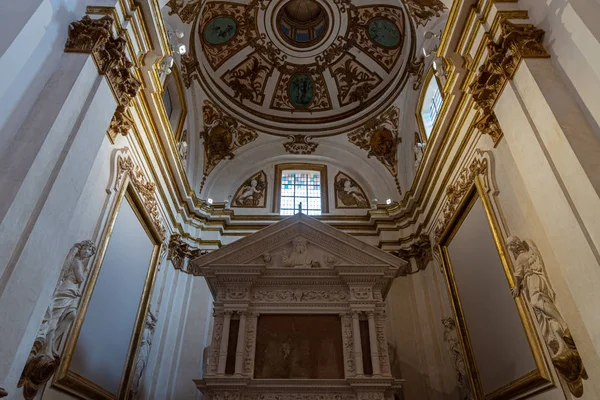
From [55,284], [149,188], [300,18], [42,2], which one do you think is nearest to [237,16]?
[300,18]

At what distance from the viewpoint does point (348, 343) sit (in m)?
6.79

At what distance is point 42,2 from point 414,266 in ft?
31.6

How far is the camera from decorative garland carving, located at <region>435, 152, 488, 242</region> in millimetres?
7426

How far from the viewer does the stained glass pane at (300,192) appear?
13.1 meters

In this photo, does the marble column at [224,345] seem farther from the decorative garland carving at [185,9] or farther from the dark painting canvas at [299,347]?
the decorative garland carving at [185,9]

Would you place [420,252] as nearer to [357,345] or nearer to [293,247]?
[293,247]

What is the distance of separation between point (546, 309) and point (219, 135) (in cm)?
1077

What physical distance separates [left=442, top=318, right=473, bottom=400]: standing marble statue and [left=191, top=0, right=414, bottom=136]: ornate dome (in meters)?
7.50

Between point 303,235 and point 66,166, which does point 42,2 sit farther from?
point 303,235

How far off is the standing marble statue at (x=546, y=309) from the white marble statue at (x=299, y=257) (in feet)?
10.8

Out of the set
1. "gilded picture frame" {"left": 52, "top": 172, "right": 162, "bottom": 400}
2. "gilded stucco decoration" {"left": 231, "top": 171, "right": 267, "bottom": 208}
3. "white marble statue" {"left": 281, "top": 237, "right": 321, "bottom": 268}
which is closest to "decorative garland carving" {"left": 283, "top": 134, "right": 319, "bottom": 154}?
"gilded stucco decoration" {"left": 231, "top": 171, "right": 267, "bottom": 208}

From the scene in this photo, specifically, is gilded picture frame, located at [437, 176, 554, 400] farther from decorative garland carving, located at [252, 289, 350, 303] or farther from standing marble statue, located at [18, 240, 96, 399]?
standing marble statue, located at [18, 240, 96, 399]

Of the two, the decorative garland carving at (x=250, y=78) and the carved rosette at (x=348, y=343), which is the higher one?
the decorative garland carving at (x=250, y=78)

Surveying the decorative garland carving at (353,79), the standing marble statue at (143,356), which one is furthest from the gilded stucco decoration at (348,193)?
the standing marble statue at (143,356)
